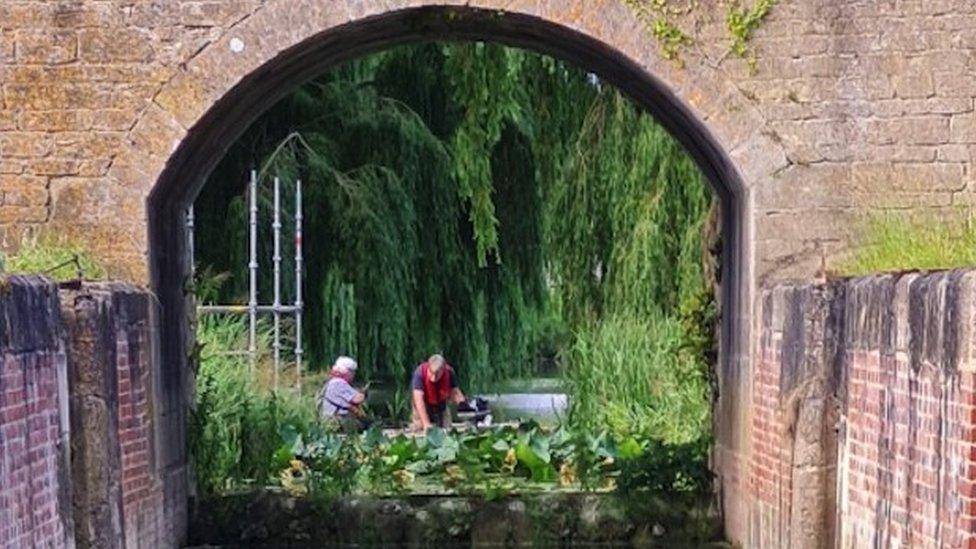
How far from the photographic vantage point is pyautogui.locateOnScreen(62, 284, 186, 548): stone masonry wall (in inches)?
265

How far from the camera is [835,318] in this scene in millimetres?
6953

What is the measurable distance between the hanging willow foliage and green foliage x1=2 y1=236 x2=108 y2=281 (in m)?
5.68

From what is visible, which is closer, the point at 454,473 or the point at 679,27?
the point at 679,27

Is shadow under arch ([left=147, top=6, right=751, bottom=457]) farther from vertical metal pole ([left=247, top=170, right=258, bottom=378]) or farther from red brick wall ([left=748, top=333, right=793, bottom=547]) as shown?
vertical metal pole ([left=247, top=170, right=258, bottom=378])

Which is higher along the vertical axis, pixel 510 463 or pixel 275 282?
pixel 275 282

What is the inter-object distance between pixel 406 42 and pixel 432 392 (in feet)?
16.9

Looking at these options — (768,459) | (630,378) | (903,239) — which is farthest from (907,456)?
(630,378)

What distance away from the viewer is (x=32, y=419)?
5.73 meters

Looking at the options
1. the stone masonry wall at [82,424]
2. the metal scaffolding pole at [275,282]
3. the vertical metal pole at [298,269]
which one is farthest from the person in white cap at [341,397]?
the stone masonry wall at [82,424]

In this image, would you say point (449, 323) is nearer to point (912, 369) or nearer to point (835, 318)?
point (835, 318)

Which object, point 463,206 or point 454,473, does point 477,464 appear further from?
point 463,206

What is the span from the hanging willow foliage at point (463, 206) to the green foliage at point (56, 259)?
224 inches

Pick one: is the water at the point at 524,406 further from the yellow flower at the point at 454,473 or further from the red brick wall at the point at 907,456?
the red brick wall at the point at 907,456

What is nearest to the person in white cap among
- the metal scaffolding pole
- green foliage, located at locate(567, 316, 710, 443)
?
the metal scaffolding pole
